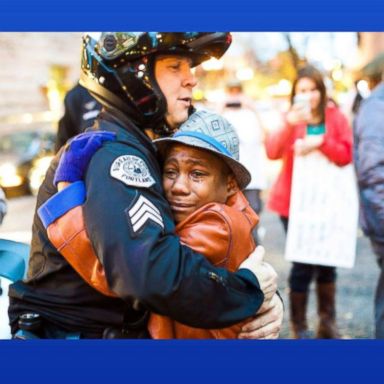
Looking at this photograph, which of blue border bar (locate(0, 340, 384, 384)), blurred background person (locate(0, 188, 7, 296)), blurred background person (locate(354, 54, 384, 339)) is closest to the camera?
blue border bar (locate(0, 340, 384, 384))

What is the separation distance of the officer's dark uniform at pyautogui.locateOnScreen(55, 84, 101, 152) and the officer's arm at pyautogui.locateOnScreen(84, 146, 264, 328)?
3.01 ft

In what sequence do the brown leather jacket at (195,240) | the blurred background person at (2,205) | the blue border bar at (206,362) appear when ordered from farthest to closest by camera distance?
the blurred background person at (2,205) < the blue border bar at (206,362) < the brown leather jacket at (195,240)

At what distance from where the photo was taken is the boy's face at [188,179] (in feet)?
6.22

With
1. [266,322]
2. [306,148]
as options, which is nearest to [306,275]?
[306,148]

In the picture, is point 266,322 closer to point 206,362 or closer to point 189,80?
point 206,362

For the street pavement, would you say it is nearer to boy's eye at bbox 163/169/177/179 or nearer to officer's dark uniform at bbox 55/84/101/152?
officer's dark uniform at bbox 55/84/101/152

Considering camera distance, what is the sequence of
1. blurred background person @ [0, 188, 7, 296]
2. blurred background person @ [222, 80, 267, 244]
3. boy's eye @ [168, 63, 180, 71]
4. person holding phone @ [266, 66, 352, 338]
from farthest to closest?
person holding phone @ [266, 66, 352, 338], blurred background person @ [222, 80, 267, 244], blurred background person @ [0, 188, 7, 296], boy's eye @ [168, 63, 180, 71]

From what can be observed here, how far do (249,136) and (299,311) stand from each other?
104cm

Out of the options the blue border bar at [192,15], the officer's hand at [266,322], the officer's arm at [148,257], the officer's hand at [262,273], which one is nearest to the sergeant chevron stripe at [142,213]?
the officer's arm at [148,257]

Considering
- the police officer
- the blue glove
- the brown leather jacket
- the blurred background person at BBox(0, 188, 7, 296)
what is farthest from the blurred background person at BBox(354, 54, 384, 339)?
the blurred background person at BBox(0, 188, 7, 296)

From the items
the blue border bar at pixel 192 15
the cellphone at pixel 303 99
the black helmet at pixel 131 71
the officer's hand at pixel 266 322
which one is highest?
the blue border bar at pixel 192 15

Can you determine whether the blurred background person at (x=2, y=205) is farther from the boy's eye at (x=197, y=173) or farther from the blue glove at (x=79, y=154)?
the boy's eye at (x=197, y=173)

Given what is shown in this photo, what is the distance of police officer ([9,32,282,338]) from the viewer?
5.28 ft

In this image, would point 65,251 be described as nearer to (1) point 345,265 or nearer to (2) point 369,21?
(2) point 369,21
